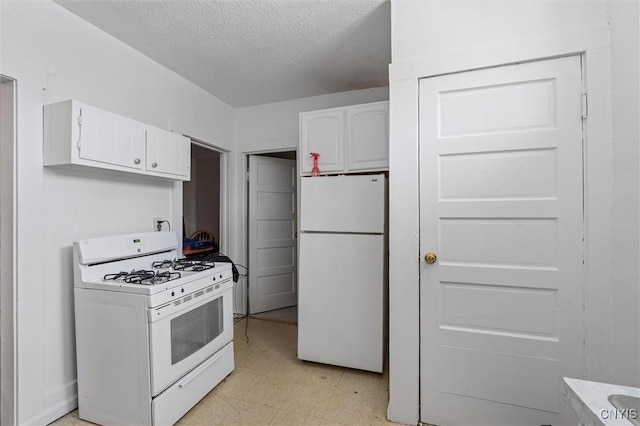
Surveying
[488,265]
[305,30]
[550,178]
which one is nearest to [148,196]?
[305,30]

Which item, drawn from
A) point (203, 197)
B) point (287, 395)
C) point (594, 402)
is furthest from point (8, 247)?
point (203, 197)

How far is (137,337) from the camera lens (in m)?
1.62

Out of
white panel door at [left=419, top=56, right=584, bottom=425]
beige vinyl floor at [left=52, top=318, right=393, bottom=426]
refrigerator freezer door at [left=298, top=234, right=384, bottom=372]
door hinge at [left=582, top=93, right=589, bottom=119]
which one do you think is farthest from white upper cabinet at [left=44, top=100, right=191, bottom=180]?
door hinge at [left=582, top=93, right=589, bottom=119]

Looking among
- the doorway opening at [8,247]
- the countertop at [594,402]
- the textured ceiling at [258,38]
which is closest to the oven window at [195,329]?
the doorway opening at [8,247]

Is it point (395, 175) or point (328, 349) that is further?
point (328, 349)

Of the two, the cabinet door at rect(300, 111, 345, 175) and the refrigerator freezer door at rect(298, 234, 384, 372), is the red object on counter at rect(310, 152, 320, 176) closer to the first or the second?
the cabinet door at rect(300, 111, 345, 175)

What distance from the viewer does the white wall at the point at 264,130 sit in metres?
3.38

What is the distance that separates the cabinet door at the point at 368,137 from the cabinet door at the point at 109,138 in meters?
1.64

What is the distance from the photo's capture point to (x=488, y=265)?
1639 mm

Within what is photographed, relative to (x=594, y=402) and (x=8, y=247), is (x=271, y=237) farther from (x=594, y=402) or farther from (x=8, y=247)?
(x=594, y=402)

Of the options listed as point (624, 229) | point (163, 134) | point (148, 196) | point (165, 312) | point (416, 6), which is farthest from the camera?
point (148, 196)

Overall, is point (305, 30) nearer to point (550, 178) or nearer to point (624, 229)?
point (550, 178)

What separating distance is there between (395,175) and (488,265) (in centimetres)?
74

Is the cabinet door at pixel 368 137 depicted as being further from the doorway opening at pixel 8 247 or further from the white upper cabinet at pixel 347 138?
the doorway opening at pixel 8 247
